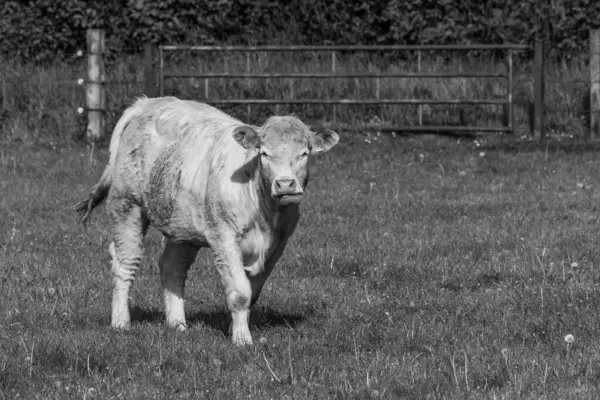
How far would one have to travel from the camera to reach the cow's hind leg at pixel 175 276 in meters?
7.97

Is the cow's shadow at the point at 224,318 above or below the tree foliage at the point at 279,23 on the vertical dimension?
below

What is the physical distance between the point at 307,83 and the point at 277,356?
12.3 meters

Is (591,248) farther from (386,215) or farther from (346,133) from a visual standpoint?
(346,133)

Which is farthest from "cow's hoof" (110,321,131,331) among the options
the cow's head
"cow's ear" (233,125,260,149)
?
"cow's ear" (233,125,260,149)

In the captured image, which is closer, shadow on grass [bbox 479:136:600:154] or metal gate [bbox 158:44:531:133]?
shadow on grass [bbox 479:136:600:154]

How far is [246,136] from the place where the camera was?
24.0ft

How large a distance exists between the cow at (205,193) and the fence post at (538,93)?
9425mm

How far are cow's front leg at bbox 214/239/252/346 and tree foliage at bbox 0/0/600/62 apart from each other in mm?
12855

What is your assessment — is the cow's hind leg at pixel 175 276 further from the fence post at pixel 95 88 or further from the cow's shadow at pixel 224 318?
the fence post at pixel 95 88

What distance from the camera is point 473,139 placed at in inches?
688

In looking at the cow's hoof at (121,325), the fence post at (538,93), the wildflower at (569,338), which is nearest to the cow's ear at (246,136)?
the cow's hoof at (121,325)

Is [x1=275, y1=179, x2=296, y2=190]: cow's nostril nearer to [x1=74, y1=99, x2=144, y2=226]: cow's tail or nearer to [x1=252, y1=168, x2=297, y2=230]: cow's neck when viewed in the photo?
[x1=252, y1=168, x2=297, y2=230]: cow's neck

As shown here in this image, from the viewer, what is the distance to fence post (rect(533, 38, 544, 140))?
56.1ft

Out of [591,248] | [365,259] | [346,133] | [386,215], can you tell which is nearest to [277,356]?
[365,259]
